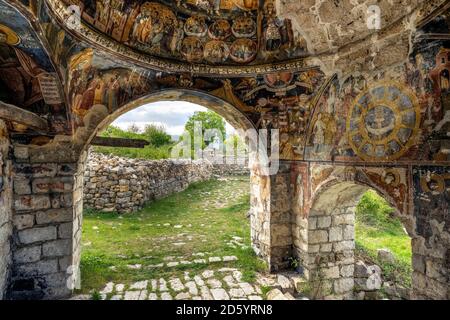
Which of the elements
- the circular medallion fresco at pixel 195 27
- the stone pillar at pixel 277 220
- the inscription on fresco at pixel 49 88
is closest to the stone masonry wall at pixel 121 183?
the stone pillar at pixel 277 220

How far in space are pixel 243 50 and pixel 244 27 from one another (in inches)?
15.2

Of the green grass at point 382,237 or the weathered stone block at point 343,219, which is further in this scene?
the green grass at point 382,237

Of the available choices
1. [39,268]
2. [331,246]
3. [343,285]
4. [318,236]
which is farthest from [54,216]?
[343,285]

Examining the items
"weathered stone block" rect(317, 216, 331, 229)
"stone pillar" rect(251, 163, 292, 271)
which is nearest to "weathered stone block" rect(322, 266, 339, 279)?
"stone pillar" rect(251, 163, 292, 271)

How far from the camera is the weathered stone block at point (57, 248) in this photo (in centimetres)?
383

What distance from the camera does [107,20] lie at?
3.40m

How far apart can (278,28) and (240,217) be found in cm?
638

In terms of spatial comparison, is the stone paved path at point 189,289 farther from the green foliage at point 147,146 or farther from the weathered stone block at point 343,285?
the green foliage at point 147,146

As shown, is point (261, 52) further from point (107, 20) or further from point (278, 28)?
point (107, 20)

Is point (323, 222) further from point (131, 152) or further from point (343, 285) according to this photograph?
point (131, 152)

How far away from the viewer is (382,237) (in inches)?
335

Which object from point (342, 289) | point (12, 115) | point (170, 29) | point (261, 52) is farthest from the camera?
point (342, 289)

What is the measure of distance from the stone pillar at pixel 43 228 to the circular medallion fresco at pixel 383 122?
15.2 ft
